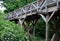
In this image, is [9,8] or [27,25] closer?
[27,25]

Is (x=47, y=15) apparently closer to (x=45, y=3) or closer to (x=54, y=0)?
(x=45, y=3)

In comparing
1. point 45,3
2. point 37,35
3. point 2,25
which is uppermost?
point 45,3

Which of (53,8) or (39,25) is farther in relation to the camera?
(39,25)

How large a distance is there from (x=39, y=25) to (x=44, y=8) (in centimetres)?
1092

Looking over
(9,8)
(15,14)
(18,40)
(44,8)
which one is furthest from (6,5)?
(18,40)

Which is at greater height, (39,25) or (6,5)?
(6,5)

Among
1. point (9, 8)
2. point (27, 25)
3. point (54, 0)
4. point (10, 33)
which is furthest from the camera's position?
point (9, 8)

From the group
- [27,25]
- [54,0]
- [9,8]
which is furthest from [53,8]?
[9,8]

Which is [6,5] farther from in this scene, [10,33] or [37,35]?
[10,33]

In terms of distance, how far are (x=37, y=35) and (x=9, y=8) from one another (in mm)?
8653

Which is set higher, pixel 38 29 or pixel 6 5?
pixel 6 5

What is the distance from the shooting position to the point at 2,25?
10.9 m

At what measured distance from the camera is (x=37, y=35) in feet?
82.9

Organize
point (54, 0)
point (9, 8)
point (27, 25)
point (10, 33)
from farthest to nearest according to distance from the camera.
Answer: point (9, 8), point (27, 25), point (54, 0), point (10, 33)
